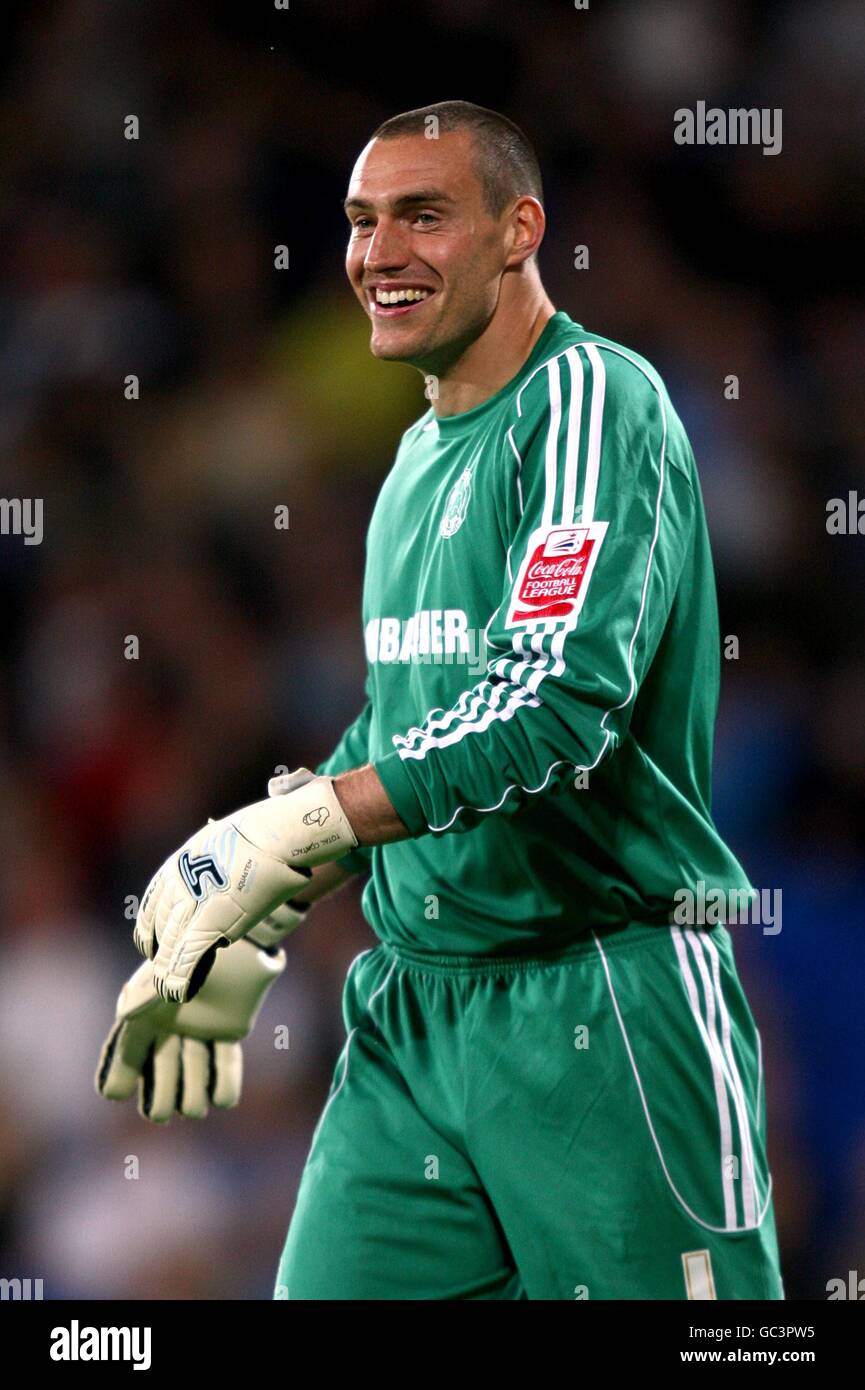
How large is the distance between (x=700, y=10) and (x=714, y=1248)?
4.09 meters

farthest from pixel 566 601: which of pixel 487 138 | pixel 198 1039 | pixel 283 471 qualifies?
pixel 283 471

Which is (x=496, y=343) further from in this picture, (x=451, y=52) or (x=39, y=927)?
(x=451, y=52)

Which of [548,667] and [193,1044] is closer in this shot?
[548,667]

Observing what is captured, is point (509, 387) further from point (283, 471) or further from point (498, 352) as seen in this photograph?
point (283, 471)

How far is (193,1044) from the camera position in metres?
2.86

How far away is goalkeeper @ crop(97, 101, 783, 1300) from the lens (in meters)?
2.10

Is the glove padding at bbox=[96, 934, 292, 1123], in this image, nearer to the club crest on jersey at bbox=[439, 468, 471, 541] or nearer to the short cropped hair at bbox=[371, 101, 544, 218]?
the club crest on jersey at bbox=[439, 468, 471, 541]

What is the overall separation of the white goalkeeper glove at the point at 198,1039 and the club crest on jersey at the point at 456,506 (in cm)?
70

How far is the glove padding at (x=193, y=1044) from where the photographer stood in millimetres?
2797

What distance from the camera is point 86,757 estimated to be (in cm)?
466

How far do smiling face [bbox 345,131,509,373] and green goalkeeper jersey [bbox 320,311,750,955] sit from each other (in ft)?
0.38

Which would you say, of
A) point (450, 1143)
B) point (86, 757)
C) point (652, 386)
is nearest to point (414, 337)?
point (652, 386)

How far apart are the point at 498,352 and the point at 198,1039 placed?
118 centimetres

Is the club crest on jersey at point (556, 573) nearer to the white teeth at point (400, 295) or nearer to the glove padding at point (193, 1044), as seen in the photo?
the white teeth at point (400, 295)
